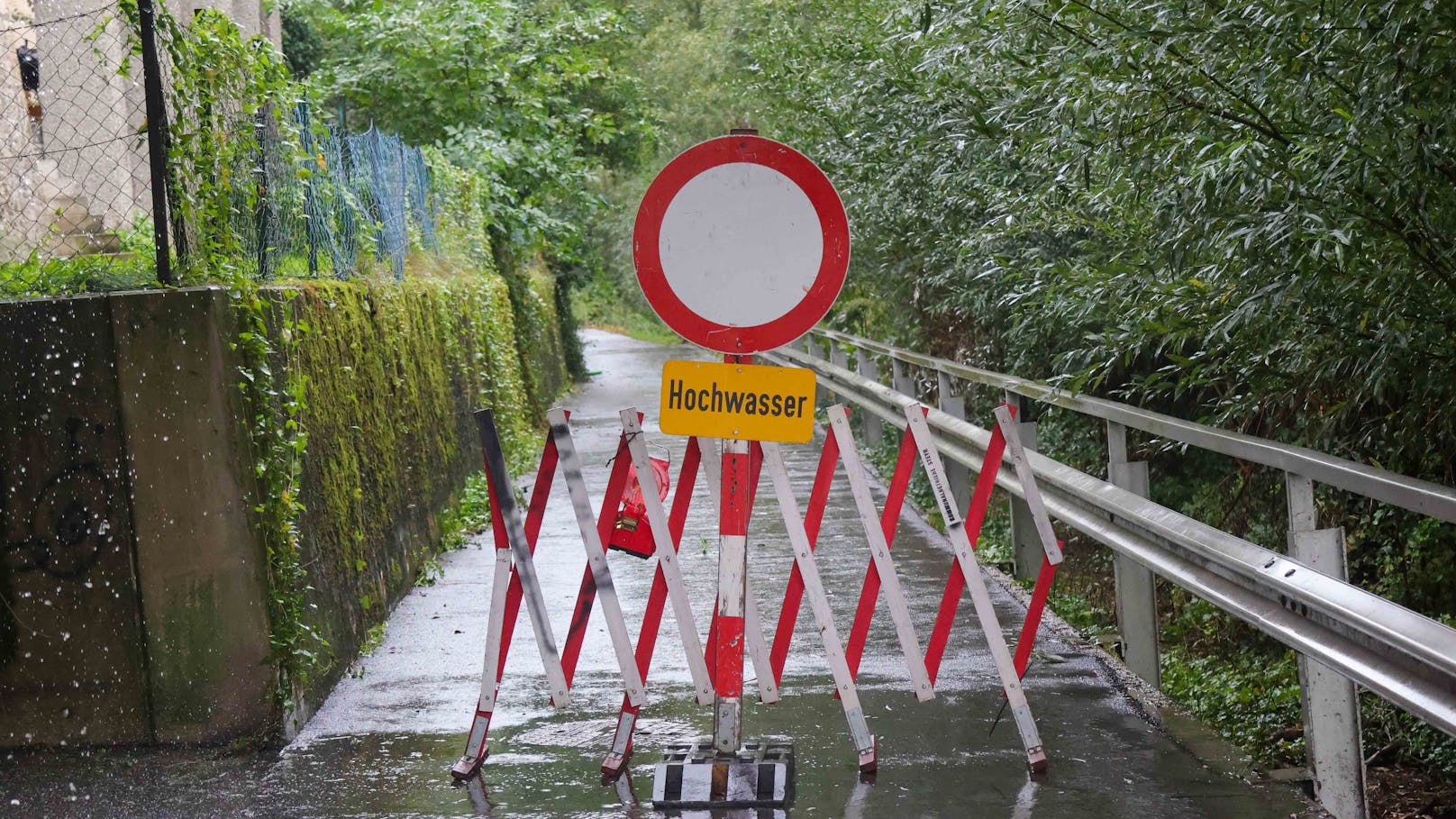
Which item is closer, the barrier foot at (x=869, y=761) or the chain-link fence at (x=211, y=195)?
the barrier foot at (x=869, y=761)

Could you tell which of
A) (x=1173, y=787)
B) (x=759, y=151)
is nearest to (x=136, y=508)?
(x=759, y=151)

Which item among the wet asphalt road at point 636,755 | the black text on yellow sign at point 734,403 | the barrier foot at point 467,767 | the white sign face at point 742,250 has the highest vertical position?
the white sign face at point 742,250

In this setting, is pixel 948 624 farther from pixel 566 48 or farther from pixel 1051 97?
pixel 566 48

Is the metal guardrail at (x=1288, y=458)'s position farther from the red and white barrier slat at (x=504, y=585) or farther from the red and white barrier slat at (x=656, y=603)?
the red and white barrier slat at (x=504, y=585)

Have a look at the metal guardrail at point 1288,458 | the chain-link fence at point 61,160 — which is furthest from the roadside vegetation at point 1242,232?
the chain-link fence at point 61,160

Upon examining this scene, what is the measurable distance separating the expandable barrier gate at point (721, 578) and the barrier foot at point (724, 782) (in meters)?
0.19

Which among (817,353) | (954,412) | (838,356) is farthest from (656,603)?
(817,353)

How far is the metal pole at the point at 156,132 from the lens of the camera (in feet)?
19.5

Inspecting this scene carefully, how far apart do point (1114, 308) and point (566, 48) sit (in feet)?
57.0

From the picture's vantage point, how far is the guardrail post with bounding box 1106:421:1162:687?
6.02 meters

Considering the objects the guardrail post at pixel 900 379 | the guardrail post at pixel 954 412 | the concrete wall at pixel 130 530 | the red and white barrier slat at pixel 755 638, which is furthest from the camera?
A: the guardrail post at pixel 900 379

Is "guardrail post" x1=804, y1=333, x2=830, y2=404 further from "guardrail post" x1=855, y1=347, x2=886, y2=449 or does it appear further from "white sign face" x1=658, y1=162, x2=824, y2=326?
"white sign face" x1=658, y1=162, x2=824, y2=326

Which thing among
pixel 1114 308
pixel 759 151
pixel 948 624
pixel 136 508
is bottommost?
pixel 948 624

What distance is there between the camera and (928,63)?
26.7 ft
